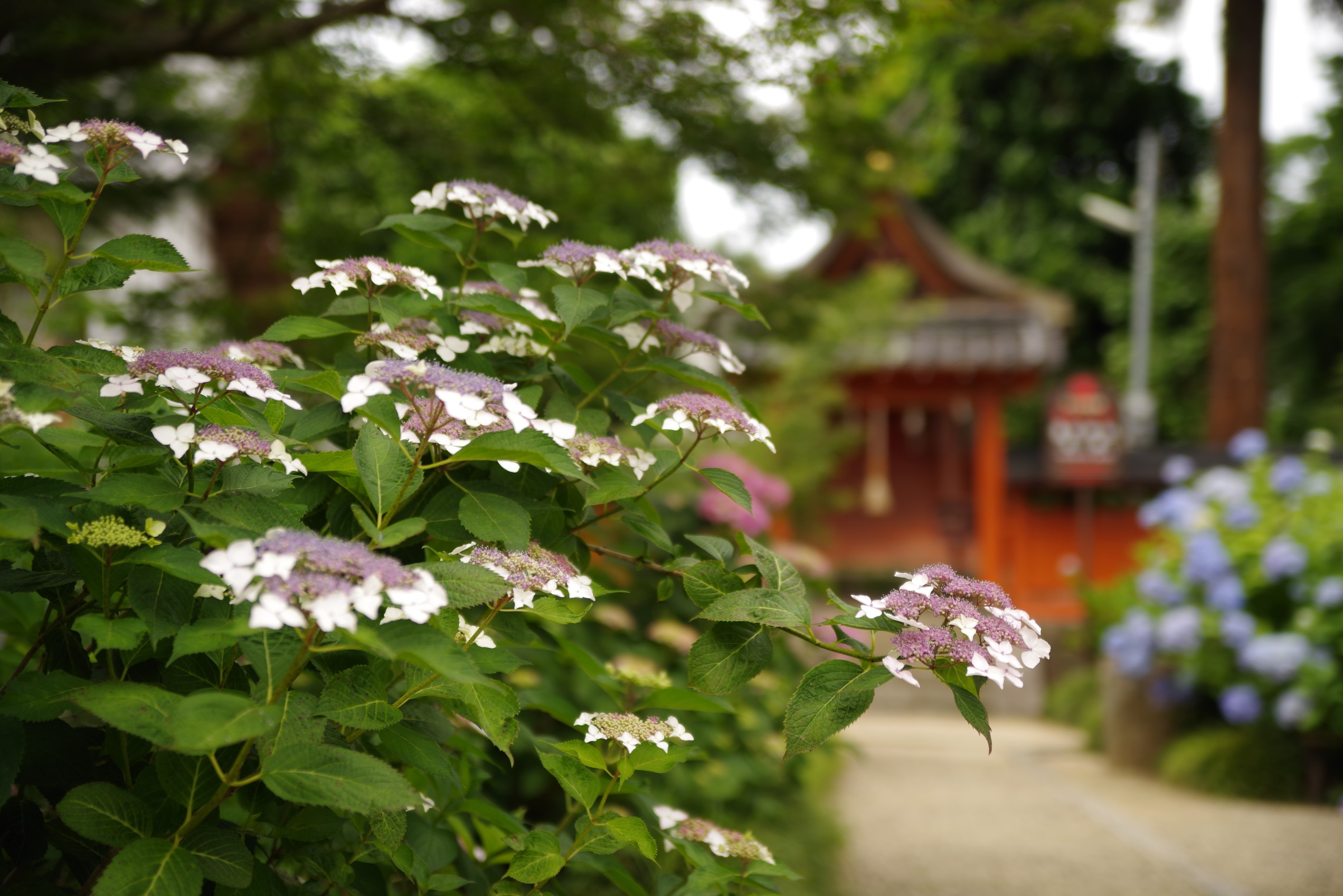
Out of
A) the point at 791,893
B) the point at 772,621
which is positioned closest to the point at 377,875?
the point at 772,621

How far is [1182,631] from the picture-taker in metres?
4.54

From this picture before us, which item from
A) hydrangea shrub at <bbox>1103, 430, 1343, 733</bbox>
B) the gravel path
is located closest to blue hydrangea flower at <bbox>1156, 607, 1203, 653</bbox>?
hydrangea shrub at <bbox>1103, 430, 1343, 733</bbox>

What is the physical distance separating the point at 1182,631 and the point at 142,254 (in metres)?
4.72

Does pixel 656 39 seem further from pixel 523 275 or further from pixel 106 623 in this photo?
pixel 106 623

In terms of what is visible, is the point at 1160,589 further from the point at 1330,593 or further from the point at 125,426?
the point at 125,426

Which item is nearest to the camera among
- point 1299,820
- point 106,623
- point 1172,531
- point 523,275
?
point 106,623

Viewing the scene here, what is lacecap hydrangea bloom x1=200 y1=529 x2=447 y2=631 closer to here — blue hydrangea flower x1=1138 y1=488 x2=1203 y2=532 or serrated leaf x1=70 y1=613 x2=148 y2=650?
serrated leaf x1=70 y1=613 x2=148 y2=650

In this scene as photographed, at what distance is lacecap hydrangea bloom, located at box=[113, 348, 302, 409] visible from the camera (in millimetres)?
936

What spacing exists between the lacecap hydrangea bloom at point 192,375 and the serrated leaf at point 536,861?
53 centimetres

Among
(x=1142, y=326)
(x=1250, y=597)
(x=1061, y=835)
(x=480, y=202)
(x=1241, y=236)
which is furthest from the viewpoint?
(x=1142, y=326)

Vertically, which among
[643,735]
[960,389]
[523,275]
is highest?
[523,275]

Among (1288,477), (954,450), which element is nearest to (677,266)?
(1288,477)

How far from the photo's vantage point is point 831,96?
4.36 m

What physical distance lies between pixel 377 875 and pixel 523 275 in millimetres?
749
